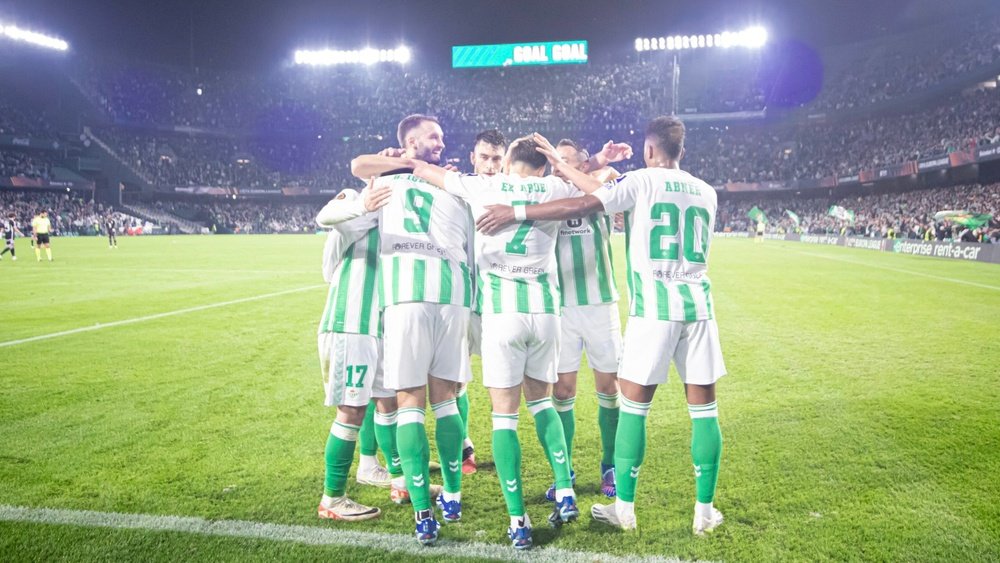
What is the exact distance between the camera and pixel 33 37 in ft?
174

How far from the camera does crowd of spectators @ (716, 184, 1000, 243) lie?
1267 inches

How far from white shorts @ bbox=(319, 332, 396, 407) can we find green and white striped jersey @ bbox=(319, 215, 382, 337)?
0.05 meters

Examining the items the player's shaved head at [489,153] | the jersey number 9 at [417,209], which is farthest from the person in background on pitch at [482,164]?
the jersey number 9 at [417,209]

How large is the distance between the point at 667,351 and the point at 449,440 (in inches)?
52.9

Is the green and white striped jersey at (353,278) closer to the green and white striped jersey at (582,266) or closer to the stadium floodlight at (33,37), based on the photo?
the green and white striped jersey at (582,266)

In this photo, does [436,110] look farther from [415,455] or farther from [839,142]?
[415,455]

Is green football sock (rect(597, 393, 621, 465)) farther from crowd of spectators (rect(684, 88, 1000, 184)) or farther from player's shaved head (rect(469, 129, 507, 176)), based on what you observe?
crowd of spectators (rect(684, 88, 1000, 184))

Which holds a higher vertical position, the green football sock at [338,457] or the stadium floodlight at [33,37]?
the stadium floodlight at [33,37]

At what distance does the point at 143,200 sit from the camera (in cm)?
6175

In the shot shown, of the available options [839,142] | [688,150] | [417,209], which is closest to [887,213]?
[839,142]

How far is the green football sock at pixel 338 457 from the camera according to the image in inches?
141

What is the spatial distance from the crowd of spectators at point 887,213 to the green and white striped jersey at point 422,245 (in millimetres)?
30995

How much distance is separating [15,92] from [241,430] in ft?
217

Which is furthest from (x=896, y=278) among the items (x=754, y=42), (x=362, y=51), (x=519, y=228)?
(x=362, y=51)
